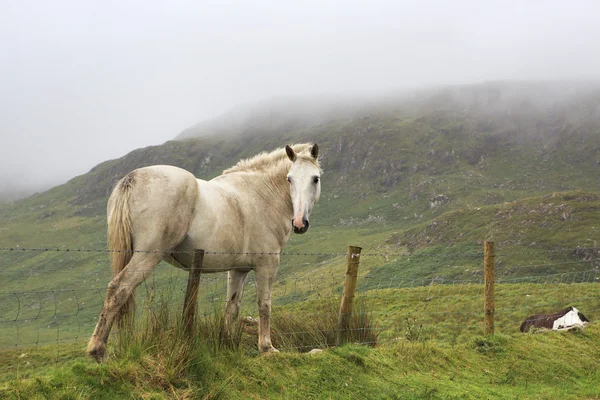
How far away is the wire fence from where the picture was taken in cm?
→ 888

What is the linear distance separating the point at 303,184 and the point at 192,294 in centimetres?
297

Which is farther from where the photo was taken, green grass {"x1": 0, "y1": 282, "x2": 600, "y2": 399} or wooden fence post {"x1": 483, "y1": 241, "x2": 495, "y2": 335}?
wooden fence post {"x1": 483, "y1": 241, "x2": 495, "y2": 335}

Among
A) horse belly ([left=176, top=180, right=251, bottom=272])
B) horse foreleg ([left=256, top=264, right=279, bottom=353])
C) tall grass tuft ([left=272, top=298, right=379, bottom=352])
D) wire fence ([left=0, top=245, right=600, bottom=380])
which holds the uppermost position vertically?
horse belly ([left=176, top=180, right=251, bottom=272])

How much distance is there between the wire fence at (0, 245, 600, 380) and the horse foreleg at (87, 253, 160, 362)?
0.77 ft

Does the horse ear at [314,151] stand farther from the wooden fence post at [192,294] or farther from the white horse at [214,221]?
the wooden fence post at [192,294]

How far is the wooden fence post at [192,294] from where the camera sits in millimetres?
6234

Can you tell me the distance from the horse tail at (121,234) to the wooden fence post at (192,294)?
74 centimetres

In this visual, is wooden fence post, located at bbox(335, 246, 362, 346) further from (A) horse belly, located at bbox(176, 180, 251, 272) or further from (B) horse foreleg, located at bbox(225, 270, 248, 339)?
(A) horse belly, located at bbox(176, 180, 251, 272)

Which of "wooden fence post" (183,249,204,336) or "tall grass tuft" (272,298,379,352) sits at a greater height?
"wooden fence post" (183,249,204,336)

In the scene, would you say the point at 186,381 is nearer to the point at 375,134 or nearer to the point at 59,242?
the point at 59,242

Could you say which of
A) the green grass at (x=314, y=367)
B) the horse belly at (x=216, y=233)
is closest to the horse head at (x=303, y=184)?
the horse belly at (x=216, y=233)

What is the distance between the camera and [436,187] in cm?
13388

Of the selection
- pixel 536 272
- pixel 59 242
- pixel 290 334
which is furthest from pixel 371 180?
pixel 290 334

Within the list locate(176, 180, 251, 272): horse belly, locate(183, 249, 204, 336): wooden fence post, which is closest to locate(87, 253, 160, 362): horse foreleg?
locate(183, 249, 204, 336): wooden fence post
